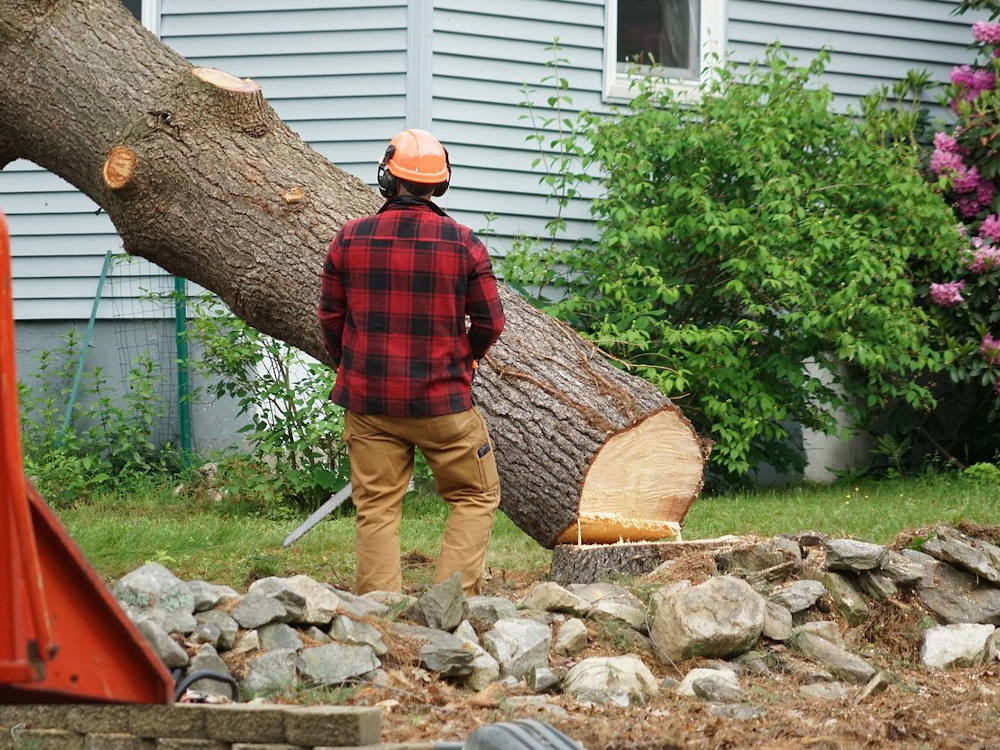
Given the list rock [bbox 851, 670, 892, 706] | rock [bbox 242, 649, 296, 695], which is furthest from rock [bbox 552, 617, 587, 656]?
rock [bbox 242, 649, 296, 695]

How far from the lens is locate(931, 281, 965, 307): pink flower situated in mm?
9555

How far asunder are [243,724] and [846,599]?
295cm

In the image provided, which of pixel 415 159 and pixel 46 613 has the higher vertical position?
pixel 415 159

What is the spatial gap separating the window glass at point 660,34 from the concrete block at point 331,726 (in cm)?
771

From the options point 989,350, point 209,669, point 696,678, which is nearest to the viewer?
point 209,669

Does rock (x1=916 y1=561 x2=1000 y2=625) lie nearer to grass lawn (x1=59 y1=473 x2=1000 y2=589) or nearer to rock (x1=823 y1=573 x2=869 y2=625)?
rock (x1=823 y1=573 x2=869 y2=625)

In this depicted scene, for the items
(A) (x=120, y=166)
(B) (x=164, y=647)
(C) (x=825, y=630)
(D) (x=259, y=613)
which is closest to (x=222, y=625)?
(D) (x=259, y=613)

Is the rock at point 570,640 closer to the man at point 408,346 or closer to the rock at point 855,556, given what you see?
the man at point 408,346

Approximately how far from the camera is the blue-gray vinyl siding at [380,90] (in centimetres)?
912

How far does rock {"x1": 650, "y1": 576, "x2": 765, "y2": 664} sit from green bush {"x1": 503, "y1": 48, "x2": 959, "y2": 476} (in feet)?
12.4

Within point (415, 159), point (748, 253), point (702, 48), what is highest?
point (702, 48)

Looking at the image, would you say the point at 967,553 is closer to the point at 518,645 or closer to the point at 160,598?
the point at 518,645

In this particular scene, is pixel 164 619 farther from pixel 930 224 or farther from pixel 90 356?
pixel 930 224

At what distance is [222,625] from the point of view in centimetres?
373
